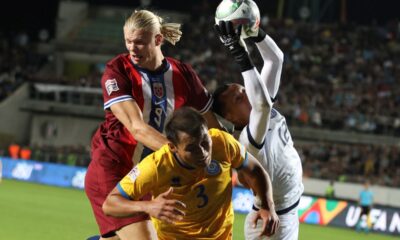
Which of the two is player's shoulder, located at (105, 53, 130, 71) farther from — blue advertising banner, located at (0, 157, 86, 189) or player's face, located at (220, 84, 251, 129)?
blue advertising banner, located at (0, 157, 86, 189)

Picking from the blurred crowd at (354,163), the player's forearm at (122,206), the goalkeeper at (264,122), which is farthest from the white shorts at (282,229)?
the blurred crowd at (354,163)

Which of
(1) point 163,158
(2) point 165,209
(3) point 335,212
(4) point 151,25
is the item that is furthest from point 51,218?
(2) point 165,209

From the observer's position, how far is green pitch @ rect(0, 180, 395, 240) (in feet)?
47.0

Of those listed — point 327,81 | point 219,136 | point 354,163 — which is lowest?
point 354,163

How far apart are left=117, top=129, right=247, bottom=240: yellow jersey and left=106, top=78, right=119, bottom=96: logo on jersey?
756 millimetres

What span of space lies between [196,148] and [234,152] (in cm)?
50

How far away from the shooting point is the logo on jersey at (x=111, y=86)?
5.69m

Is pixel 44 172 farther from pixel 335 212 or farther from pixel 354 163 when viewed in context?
pixel 335 212

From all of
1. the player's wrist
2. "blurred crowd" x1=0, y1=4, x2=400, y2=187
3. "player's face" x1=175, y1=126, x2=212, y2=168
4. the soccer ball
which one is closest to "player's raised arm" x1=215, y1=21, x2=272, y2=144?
the soccer ball

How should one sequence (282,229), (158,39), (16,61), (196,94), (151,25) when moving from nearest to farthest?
1. (151,25)
2. (158,39)
3. (196,94)
4. (282,229)
5. (16,61)

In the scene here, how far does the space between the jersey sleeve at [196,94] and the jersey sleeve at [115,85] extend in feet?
1.61

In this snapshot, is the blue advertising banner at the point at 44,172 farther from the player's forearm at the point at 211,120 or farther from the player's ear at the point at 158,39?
A: the player's ear at the point at 158,39

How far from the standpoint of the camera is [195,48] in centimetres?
3816

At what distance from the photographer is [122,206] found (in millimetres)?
4805
